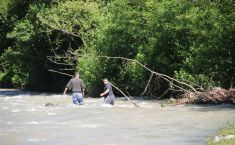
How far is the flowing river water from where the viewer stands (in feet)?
51.6

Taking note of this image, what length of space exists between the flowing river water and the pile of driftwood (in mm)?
1211

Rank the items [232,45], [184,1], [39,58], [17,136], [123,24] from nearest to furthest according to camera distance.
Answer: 1. [17,136]
2. [232,45]
3. [184,1]
4. [123,24]
5. [39,58]

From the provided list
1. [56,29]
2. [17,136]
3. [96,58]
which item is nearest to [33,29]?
[56,29]

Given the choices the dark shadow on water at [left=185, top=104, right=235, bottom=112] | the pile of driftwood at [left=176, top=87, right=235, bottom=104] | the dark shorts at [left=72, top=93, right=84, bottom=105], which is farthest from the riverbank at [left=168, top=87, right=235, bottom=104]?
the dark shorts at [left=72, top=93, right=84, bottom=105]

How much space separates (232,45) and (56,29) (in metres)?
17.5

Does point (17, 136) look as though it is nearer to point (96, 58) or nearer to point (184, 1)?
point (184, 1)

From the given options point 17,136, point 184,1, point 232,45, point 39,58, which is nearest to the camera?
point 17,136

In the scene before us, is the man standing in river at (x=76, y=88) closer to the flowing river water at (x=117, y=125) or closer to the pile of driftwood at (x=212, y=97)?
the flowing river water at (x=117, y=125)

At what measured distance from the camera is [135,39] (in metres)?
35.3

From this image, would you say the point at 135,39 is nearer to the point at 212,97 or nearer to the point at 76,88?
the point at 76,88

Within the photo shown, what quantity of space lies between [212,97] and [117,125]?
28.9ft

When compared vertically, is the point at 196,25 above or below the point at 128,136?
above

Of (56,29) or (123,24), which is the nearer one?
(123,24)

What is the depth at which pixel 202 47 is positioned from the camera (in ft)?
94.3
